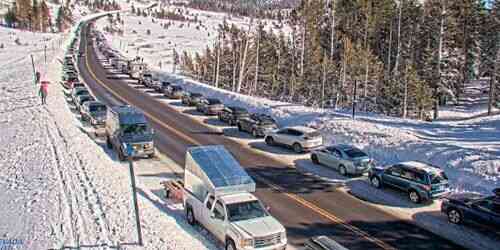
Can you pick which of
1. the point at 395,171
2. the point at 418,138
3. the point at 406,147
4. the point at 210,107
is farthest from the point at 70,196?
the point at 210,107

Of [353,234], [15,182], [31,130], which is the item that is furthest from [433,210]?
[31,130]

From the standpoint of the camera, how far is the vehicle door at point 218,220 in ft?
50.5

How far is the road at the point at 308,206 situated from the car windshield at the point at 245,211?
6.42 ft

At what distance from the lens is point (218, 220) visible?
51.3ft

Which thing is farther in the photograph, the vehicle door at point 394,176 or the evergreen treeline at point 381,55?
the evergreen treeline at point 381,55

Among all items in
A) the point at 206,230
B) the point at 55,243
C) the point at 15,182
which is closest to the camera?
the point at 55,243

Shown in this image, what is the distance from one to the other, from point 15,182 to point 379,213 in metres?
15.6

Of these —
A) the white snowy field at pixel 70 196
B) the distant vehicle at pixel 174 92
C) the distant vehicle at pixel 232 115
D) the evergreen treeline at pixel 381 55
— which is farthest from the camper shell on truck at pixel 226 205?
the evergreen treeline at pixel 381 55

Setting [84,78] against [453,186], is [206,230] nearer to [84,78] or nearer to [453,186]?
[453,186]

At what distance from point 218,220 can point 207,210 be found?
83 cm

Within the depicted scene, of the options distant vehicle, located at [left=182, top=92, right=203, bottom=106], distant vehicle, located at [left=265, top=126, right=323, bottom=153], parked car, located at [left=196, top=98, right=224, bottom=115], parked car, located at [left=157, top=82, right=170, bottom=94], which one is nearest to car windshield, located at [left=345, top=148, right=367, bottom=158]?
distant vehicle, located at [left=265, top=126, right=323, bottom=153]

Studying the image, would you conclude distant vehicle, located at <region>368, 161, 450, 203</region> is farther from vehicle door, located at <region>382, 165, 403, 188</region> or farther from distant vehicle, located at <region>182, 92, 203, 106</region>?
distant vehicle, located at <region>182, 92, 203, 106</region>

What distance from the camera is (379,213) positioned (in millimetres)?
19688

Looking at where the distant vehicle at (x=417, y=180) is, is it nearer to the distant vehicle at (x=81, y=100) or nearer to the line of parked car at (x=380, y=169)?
the line of parked car at (x=380, y=169)
